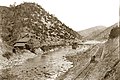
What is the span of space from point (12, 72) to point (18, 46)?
1472 cm

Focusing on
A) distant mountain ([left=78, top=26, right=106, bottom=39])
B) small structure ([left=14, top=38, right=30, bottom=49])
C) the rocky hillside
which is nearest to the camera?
small structure ([left=14, top=38, right=30, bottom=49])

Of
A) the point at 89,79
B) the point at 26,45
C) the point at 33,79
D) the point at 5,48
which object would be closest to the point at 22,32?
the point at 26,45

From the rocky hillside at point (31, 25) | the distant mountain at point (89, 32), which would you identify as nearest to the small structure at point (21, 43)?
the rocky hillside at point (31, 25)

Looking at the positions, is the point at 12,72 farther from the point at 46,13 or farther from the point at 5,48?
the point at 46,13

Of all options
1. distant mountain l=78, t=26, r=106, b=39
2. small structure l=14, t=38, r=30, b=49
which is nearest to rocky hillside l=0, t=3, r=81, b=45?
small structure l=14, t=38, r=30, b=49

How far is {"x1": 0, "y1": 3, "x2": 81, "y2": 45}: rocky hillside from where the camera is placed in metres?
45.4

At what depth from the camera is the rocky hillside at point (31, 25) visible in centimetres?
4538

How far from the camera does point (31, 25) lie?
50.7m

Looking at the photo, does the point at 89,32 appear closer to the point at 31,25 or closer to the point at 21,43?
the point at 31,25

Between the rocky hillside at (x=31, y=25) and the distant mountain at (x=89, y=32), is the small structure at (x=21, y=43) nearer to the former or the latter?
the rocky hillside at (x=31, y=25)

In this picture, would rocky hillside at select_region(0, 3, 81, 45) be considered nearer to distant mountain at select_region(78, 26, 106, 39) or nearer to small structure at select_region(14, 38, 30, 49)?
small structure at select_region(14, 38, 30, 49)

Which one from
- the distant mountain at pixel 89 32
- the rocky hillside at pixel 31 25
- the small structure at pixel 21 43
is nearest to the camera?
the small structure at pixel 21 43

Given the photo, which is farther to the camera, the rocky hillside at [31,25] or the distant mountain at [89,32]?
the distant mountain at [89,32]

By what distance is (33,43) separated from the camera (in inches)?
1674
